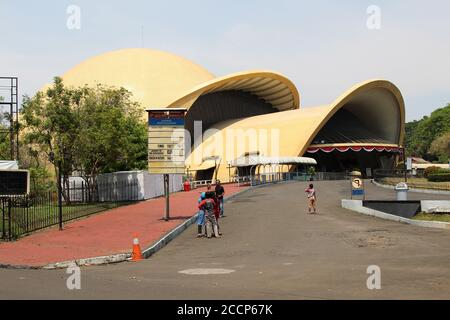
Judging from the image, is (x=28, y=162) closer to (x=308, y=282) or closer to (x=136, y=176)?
(x=136, y=176)

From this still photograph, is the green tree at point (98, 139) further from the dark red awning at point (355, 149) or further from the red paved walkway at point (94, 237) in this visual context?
the dark red awning at point (355, 149)

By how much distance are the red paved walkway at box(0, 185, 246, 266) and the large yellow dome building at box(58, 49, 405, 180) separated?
31.8 m

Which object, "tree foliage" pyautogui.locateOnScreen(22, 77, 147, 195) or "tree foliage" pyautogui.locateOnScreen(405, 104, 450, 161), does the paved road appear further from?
"tree foliage" pyautogui.locateOnScreen(405, 104, 450, 161)

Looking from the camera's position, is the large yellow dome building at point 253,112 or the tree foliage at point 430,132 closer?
the large yellow dome building at point 253,112

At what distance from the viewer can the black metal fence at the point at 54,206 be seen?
19.2m

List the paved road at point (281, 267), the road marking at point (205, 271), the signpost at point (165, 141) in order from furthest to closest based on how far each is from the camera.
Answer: the signpost at point (165, 141), the road marking at point (205, 271), the paved road at point (281, 267)

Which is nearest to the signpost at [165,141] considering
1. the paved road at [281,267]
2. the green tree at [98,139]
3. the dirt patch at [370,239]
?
the paved road at [281,267]

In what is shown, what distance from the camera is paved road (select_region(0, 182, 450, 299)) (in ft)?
28.2

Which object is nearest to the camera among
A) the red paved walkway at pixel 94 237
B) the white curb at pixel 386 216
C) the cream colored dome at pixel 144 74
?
the red paved walkway at pixel 94 237

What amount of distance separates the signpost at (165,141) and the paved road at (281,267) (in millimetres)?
3173

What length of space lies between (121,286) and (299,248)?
613 centimetres

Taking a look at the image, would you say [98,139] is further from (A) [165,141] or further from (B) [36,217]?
(A) [165,141]

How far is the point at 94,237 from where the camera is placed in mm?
17703

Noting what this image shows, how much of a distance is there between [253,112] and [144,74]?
17124 millimetres
